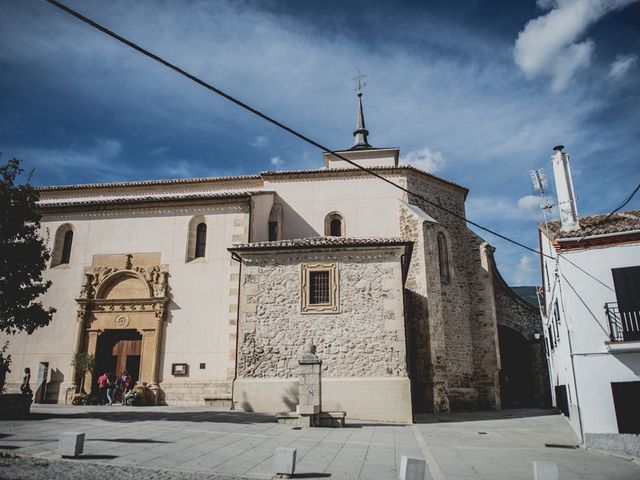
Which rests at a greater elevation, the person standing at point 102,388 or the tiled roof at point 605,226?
the tiled roof at point 605,226

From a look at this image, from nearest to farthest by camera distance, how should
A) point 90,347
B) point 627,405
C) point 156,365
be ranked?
point 627,405
point 156,365
point 90,347

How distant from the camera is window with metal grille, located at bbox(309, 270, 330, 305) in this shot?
14.8 meters

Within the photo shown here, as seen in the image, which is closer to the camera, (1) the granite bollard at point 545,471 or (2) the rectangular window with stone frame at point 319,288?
(1) the granite bollard at point 545,471

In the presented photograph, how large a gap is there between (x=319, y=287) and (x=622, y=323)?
28.0ft

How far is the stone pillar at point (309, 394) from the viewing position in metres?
11.3

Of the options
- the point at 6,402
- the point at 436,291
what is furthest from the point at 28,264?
the point at 436,291

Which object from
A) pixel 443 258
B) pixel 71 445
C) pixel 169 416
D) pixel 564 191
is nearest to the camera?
pixel 71 445

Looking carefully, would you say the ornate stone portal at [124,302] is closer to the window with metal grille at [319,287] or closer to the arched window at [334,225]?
the window with metal grille at [319,287]

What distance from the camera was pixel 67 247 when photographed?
18.9 meters

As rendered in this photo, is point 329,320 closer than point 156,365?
Yes

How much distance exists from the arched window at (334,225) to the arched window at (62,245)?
37.2 ft

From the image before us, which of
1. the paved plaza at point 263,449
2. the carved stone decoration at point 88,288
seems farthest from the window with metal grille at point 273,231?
the paved plaza at point 263,449

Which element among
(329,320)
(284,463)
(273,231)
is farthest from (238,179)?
(284,463)

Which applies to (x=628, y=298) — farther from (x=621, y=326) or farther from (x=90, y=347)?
(x=90, y=347)
